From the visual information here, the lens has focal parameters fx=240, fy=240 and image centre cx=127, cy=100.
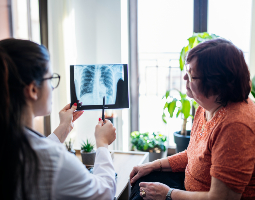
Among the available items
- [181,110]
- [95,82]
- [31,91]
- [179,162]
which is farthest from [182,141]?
[31,91]

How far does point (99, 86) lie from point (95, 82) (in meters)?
0.03

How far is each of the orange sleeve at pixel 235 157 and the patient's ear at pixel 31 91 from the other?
682 millimetres

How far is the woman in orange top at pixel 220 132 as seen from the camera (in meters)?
0.88

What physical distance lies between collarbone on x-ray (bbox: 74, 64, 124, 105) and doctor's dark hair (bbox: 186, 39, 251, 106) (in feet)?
1.65

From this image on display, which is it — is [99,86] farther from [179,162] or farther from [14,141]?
[14,141]

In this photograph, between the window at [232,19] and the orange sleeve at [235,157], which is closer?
the orange sleeve at [235,157]

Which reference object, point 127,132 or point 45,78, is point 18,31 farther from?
point 127,132

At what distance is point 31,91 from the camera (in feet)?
2.31

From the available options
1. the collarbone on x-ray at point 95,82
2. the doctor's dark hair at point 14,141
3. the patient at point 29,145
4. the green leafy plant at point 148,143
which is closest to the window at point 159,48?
the green leafy plant at point 148,143

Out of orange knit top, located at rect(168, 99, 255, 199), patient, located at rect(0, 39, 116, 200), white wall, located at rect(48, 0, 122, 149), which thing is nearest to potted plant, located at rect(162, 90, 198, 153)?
white wall, located at rect(48, 0, 122, 149)

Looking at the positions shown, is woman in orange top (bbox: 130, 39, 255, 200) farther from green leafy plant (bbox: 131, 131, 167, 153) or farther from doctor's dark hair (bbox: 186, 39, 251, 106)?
green leafy plant (bbox: 131, 131, 167, 153)

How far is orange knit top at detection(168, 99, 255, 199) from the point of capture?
0.87 m

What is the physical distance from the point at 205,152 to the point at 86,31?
5.94 ft

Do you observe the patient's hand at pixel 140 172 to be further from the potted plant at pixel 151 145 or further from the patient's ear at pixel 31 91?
the potted plant at pixel 151 145
